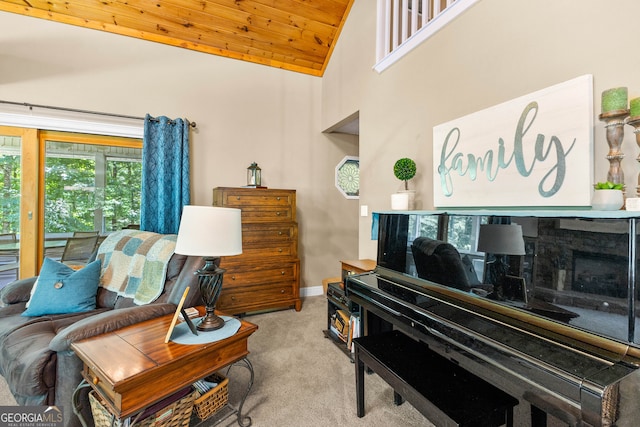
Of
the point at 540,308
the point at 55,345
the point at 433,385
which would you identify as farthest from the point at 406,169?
the point at 55,345

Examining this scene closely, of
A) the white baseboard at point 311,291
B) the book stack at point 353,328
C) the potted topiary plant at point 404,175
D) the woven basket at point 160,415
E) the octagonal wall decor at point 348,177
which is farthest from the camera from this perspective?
the octagonal wall decor at point 348,177

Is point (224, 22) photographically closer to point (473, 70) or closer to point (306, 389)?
point (473, 70)

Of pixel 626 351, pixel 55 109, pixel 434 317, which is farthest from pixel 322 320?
pixel 55 109

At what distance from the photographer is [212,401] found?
1.53m

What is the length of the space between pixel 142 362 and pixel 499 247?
159 centimetres

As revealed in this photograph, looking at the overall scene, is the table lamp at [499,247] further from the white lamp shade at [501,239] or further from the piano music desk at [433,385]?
the piano music desk at [433,385]

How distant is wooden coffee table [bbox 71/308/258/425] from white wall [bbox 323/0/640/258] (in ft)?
5.60

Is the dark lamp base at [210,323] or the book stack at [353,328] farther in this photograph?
the book stack at [353,328]

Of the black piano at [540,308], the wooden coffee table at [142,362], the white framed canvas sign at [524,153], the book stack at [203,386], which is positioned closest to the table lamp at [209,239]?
the wooden coffee table at [142,362]

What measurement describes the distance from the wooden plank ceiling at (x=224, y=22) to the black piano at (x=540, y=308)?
9.38 ft

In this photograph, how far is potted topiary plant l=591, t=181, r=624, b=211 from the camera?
1.01 meters

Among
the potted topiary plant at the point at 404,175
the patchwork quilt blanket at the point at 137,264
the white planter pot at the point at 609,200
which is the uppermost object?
the potted topiary plant at the point at 404,175

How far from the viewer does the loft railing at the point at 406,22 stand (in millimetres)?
1970

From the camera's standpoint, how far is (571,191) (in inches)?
52.7
